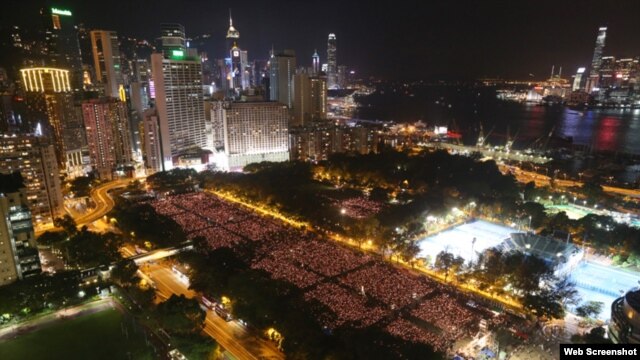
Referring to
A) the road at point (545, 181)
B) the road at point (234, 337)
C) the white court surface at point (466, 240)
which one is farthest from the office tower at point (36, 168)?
the road at point (545, 181)

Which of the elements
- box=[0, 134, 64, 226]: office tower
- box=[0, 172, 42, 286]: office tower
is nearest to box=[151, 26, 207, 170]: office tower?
box=[0, 134, 64, 226]: office tower

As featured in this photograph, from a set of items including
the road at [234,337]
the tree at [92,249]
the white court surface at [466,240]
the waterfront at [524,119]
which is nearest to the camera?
the road at [234,337]

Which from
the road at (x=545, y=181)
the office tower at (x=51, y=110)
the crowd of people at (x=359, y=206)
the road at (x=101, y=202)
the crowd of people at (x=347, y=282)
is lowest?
the road at (x=101, y=202)

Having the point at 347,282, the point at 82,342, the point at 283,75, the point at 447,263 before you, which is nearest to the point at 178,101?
the point at 283,75

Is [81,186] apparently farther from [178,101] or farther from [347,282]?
[347,282]

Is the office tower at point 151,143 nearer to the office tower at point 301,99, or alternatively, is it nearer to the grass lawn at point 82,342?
the office tower at point 301,99

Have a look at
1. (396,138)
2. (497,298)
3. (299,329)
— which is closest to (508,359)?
(497,298)

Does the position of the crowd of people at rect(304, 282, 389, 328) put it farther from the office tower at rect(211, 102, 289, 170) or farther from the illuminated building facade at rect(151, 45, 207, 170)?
the illuminated building facade at rect(151, 45, 207, 170)
